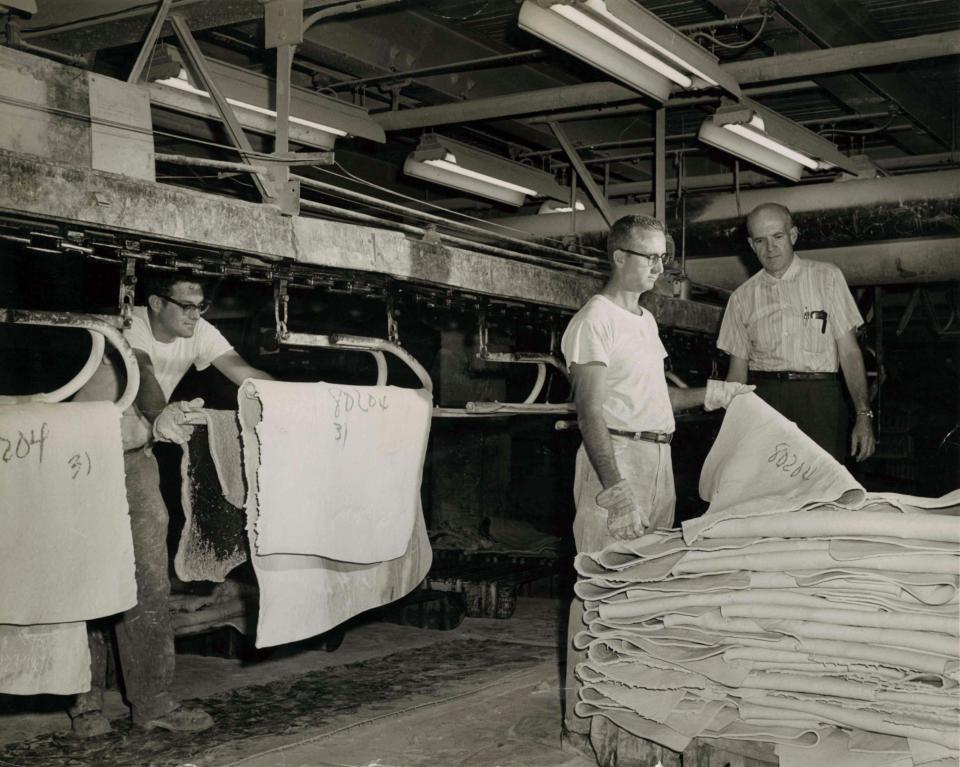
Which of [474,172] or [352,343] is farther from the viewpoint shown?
[474,172]

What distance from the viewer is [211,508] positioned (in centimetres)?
388

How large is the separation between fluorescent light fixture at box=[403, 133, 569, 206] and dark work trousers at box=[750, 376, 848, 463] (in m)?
2.13

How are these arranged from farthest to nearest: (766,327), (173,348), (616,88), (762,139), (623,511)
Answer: (762,139), (616,88), (766,327), (173,348), (623,511)

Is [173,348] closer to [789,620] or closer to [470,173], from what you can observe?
[470,173]

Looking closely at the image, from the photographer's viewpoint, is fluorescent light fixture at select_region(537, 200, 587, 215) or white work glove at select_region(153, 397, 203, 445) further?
fluorescent light fixture at select_region(537, 200, 587, 215)

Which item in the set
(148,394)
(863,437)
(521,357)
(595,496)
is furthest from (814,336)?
(148,394)

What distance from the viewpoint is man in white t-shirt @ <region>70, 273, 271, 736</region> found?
3861mm

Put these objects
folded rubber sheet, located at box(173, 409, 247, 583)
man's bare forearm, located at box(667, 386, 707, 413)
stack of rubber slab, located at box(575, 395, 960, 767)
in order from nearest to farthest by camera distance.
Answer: stack of rubber slab, located at box(575, 395, 960, 767) < folded rubber sheet, located at box(173, 409, 247, 583) < man's bare forearm, located at box(667, 386, 707, 413)

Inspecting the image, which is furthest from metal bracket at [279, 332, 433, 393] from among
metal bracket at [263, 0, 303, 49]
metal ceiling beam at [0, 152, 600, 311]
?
metal bracket at [263, 0, 303, 49]

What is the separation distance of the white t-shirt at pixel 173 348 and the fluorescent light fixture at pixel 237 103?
2.97 feet

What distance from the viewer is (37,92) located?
→ 2.98 metres

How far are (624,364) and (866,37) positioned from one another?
2583mm

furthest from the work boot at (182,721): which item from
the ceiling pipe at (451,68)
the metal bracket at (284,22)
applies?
the ceiling pipe at (451,68)

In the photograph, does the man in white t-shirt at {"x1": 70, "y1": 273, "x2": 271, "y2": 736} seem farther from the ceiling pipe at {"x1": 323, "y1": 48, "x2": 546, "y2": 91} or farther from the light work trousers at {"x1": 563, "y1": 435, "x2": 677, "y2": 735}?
the ceiling pipe at {"x1": 323, "y1": 48, "x2": 546, "y2": 91}
